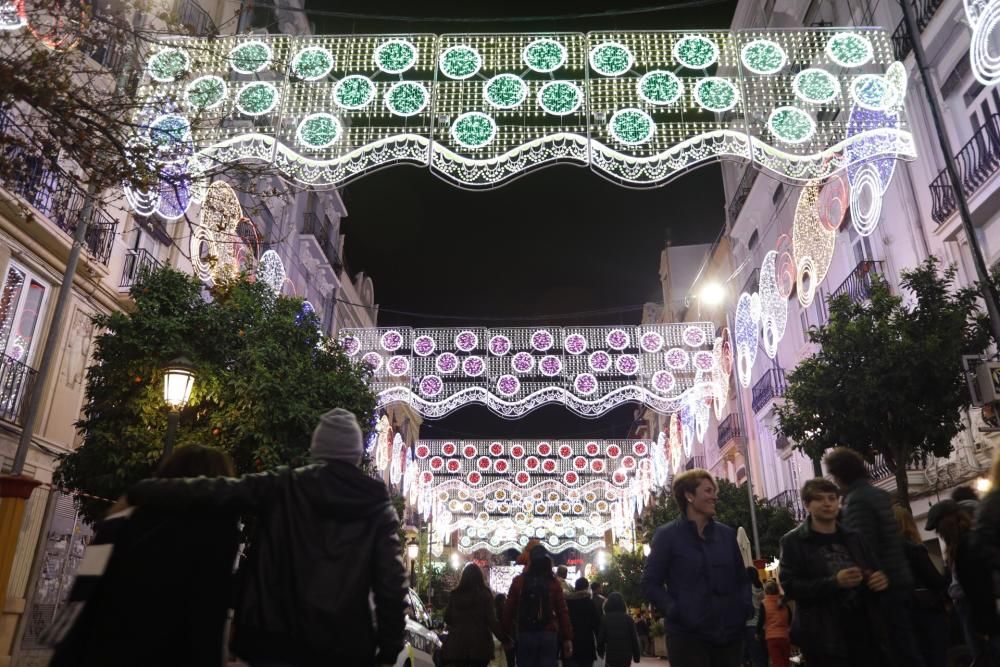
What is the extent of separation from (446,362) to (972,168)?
1295cm

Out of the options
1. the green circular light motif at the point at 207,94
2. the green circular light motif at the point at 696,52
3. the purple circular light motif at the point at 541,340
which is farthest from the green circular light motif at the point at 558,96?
the purple circular light motif at the point at 541,340

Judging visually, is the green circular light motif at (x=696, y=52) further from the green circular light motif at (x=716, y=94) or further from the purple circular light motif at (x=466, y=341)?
the purple circular light motif at (x=466, y=341)

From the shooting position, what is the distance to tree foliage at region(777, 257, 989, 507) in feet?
32.6

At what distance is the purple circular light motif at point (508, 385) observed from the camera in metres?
21.4

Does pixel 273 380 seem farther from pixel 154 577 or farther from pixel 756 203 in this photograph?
pixel 756 203

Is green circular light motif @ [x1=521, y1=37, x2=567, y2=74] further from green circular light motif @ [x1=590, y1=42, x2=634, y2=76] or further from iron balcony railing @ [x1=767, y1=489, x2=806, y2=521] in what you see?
iron balcony railing @ [x1=767, y1=489, x2=806, y2=521]

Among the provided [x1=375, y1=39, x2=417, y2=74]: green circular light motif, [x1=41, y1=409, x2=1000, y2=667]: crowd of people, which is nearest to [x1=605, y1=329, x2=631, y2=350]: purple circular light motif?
[x1=375, y1=39, x2=417, y2=74]: green circular light motif

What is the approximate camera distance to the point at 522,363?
833 inches

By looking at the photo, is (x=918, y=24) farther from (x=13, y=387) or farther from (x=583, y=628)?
(x=13, y=387)

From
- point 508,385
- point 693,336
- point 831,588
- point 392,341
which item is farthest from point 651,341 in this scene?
point 831,588

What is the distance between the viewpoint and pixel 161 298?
11.6 metres

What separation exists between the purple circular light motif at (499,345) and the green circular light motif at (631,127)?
1083 cm

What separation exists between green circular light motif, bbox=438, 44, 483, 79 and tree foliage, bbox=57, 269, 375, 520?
16.1 feet

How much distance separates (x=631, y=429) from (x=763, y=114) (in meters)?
52.8
